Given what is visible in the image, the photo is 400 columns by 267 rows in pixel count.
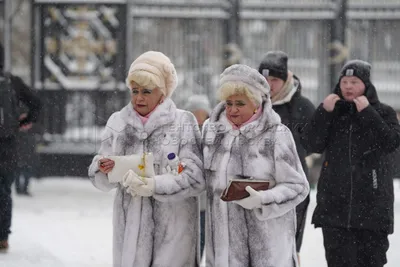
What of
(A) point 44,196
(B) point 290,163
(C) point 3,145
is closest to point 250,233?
(B) point 290,163

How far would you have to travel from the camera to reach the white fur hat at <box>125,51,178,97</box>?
14.8ft

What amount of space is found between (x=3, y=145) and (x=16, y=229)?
6.31ft

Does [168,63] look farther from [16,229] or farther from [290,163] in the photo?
[16,229]

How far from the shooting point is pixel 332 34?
40.4ft

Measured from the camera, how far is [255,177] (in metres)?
4.36

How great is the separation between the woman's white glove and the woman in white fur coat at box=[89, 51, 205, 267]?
8cm

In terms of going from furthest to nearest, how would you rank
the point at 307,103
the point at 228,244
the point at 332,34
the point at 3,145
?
the point at 332,34, the point at 3,145, the point at 307,103, the point at 228,244

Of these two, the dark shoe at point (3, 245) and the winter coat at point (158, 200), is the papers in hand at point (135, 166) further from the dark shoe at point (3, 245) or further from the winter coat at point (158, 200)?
the dark shoe at point (3, 245)

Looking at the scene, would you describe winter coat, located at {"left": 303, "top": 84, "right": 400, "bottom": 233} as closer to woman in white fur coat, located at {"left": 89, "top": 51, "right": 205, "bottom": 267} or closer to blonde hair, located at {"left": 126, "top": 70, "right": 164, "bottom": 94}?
woman in white fur coat, located at {"left": 89, "top": 51, "right": 205, "bottom": 267}

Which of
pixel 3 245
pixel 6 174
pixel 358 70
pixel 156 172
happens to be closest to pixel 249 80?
pixel 156 172

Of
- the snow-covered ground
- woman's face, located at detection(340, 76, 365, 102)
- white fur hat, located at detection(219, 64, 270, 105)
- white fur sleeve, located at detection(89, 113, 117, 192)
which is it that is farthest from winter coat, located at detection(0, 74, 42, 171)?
white fur hat, located at detection(219, 64, 270, 105)

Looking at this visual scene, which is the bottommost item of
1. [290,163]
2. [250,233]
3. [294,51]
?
[250,233]

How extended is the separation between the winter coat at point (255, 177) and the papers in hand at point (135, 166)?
0.33 meters

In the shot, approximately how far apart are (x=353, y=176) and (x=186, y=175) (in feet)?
4.97
